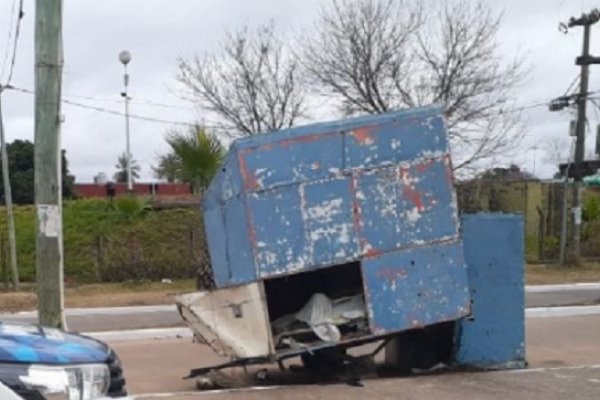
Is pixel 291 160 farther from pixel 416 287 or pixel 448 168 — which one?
pixel 416 287

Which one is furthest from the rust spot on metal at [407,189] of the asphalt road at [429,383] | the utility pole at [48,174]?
the utility pole at [48,174]

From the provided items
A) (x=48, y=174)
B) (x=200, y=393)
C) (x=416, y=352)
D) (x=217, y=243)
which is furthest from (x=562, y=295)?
(x=48, y=174)

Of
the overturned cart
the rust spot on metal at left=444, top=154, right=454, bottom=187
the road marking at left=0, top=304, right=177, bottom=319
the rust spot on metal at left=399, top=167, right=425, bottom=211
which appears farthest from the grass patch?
the rust spot on metal at left=444, top=154, right=454, bottom=187

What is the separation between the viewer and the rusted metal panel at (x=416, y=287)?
29.3ft

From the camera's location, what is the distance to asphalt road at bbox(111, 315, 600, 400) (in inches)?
336

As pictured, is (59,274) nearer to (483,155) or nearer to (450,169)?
(450,169)

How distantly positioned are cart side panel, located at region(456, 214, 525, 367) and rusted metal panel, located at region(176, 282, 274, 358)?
2.39 metres

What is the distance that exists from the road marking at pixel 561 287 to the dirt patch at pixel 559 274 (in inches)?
27.4

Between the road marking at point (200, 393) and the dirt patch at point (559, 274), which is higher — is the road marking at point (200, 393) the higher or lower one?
the higher one

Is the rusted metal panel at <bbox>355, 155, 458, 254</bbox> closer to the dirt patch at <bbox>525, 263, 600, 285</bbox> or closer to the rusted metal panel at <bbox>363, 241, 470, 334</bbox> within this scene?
the rusted metal panel at <bbox>363, 241, 470, 334</bbox>

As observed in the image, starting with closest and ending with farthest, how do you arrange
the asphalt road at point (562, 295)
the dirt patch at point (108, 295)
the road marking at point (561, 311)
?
1. the road marking at point (561, 311)
2. the asphalt road at point (562, 295)
3. the dirt patch at point (108, 295)

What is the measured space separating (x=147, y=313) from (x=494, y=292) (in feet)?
30.4

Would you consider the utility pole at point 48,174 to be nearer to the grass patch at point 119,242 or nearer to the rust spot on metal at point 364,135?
the rust spot on metal at point 364,135

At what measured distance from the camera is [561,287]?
70.3ft
